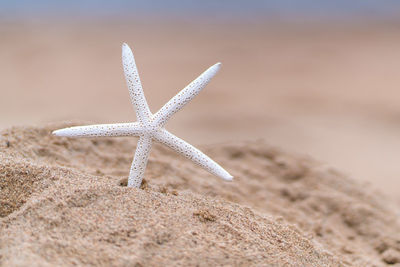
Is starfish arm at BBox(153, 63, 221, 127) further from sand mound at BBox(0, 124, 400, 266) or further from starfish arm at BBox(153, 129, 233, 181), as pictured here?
sand mound at BBox(0, 124, 400, 266)

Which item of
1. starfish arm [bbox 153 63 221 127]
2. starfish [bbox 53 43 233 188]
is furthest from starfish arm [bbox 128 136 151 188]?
starfish arm [bbox 153 63 221 127]

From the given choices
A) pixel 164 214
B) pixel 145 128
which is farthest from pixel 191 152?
pixel 164 214

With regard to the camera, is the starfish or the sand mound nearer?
the sand mound

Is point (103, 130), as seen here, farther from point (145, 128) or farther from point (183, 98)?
point (183, 98)

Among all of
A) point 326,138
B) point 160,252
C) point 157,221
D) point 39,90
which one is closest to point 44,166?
point 157,221

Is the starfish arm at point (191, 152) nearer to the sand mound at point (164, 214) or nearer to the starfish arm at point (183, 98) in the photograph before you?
the starfish arm at point (183, 98)

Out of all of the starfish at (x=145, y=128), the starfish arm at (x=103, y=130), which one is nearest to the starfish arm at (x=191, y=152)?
the starfish at (x=145, y=128)

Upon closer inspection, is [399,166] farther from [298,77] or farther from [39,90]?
[39,90]
